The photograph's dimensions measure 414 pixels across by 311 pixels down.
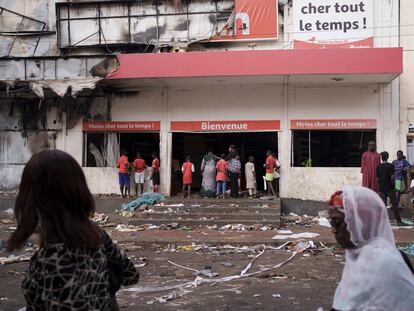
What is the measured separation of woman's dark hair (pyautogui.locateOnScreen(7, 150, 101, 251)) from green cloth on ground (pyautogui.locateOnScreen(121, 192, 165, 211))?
12664 millimetres

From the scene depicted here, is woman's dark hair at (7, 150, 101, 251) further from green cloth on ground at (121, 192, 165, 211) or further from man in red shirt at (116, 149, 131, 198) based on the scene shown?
man in red shirt at (116, 149, 131, 198)

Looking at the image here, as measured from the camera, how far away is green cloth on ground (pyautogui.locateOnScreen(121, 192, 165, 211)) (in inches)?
584

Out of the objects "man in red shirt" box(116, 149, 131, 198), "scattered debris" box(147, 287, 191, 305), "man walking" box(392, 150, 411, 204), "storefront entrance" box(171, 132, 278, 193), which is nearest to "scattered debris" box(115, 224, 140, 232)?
"man in red shirt" box(116, 149, 131, 198)

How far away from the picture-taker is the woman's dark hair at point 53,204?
6.81ft

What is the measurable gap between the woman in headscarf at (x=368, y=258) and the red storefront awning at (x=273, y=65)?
483 inches

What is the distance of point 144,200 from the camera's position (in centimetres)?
1514

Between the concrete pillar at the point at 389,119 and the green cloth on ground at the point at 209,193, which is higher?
the concrete pillar at the point at 389,119

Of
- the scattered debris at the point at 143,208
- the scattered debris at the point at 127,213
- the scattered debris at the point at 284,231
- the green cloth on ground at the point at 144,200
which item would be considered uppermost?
the green cloth on ground at the point at 144,200

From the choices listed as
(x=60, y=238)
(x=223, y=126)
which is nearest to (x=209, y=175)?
(x=223, y=126)

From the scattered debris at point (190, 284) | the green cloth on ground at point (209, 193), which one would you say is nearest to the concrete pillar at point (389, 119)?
the green cloth on ground at point (209, 193)

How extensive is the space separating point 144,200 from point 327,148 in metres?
5.98

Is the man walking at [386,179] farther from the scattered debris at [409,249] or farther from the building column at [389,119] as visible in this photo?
the building column at [389,119]

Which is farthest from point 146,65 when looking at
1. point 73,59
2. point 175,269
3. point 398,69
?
point 175,269

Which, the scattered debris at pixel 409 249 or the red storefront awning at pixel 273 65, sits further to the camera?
the red storefront awning at pixel 273 65
